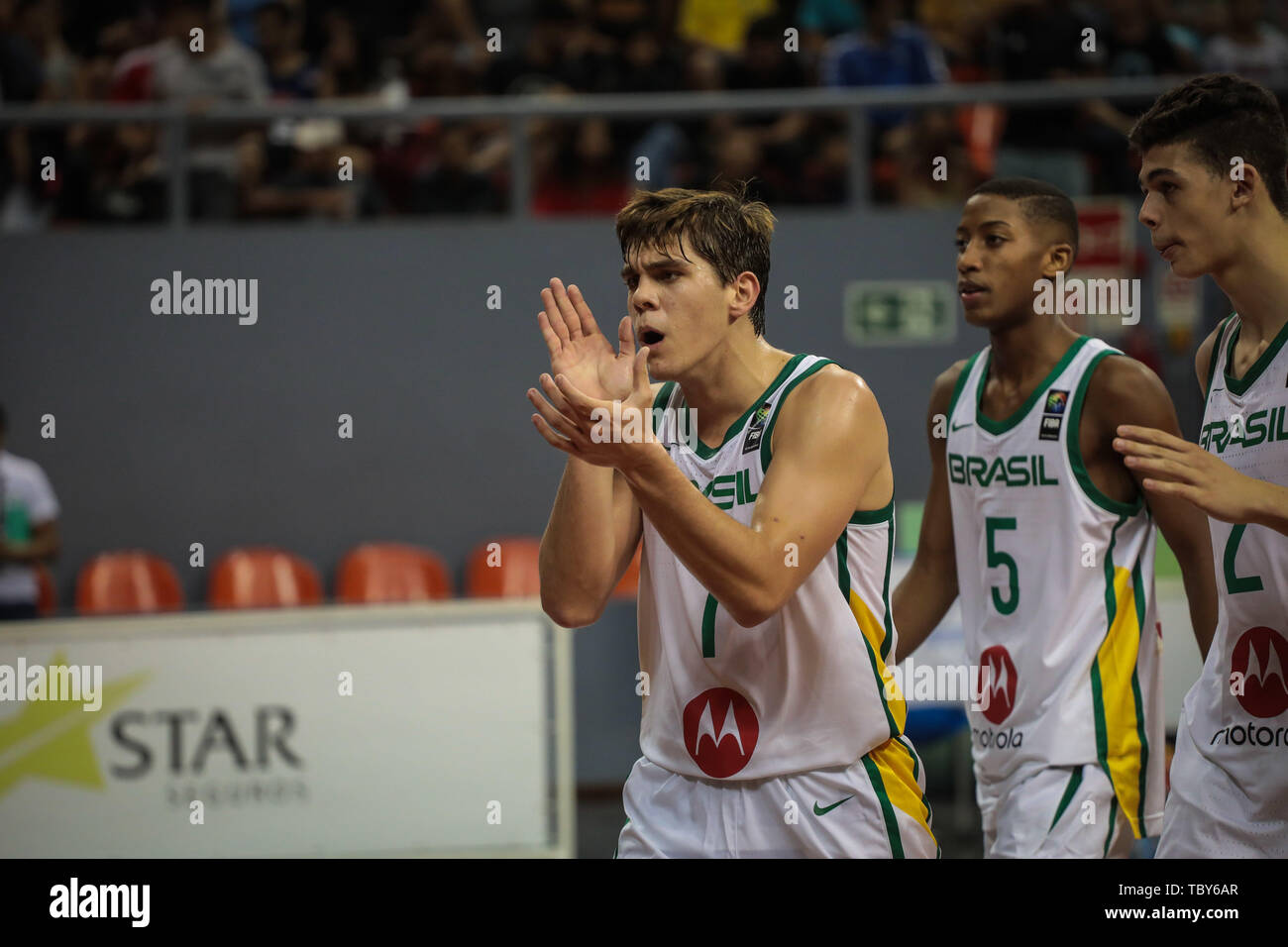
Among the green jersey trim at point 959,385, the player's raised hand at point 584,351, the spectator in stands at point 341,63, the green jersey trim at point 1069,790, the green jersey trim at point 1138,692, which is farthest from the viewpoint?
the spectator in stands at point 341,63

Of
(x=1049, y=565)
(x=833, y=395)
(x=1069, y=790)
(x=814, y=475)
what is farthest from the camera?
(x=1049, y=565)

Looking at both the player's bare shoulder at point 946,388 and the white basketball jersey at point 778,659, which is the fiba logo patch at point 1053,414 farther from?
the white basketball jersey at point 778,659

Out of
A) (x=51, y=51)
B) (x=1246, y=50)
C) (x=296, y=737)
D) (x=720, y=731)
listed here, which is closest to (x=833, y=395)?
(x=720, y=731)

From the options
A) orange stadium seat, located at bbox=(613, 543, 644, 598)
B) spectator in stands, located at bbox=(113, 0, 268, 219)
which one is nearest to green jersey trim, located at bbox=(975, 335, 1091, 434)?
orange stadium seat, located at bbox=(613, 543, 644, 598)

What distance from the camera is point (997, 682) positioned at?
371 centimetres

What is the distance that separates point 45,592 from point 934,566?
564 centimetres

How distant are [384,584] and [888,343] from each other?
320 centimetres

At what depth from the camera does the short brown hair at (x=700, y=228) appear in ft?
9.75

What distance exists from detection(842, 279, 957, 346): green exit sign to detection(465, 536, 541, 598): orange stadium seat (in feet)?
7.37

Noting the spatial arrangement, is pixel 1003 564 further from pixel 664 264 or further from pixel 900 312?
pixel 900 312

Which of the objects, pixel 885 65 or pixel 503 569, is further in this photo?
pixel 885 65

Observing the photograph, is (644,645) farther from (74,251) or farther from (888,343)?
(74,251)

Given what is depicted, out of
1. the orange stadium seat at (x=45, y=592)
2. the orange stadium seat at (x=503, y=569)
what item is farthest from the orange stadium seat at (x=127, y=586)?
the orange stadium seat at (x=503, y=569)

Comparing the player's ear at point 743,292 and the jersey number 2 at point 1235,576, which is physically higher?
the player's ear at point 743,292
